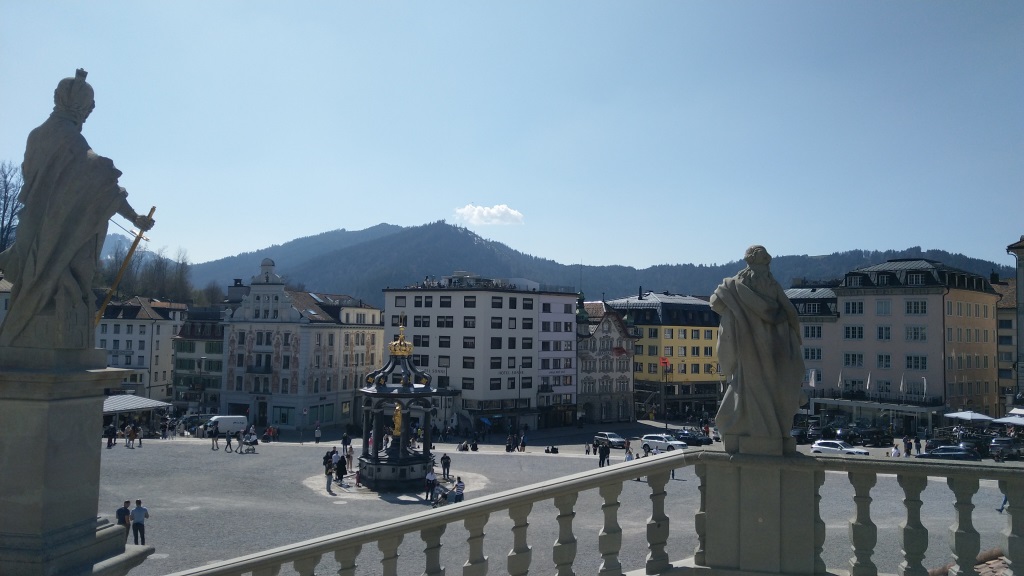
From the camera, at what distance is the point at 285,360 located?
67.4 m

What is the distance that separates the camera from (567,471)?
35.4m

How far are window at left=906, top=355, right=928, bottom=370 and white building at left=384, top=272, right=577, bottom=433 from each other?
96.7 feet

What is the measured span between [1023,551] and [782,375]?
6.54 ft

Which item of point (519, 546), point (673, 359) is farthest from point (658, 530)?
point (673, 359)

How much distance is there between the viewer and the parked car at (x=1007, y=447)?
38.1m

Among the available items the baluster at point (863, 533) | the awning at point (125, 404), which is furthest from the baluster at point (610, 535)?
the awning at point (125, 404)

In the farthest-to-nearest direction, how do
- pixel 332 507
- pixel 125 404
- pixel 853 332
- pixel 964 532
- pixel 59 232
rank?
pixel 853 332
pixel 125 404
pixel 332 507
pixel 964 532
pixel 59 232

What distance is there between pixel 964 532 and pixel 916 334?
62378 mm

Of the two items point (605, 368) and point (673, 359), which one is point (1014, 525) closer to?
point (605, 368)

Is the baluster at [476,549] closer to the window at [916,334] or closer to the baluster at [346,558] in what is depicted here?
the baluster at [346,558]

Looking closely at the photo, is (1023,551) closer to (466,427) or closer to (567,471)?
(567,471)

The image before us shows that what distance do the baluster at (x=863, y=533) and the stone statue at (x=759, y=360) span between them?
0.67m

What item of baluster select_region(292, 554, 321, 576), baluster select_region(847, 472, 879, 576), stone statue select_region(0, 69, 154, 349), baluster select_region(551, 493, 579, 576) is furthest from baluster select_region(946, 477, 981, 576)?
stone statue select_region(0, 69, 154, 349)

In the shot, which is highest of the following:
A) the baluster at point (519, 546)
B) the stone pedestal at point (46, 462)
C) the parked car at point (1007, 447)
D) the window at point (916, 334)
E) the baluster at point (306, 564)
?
the window at point (916, 334)
